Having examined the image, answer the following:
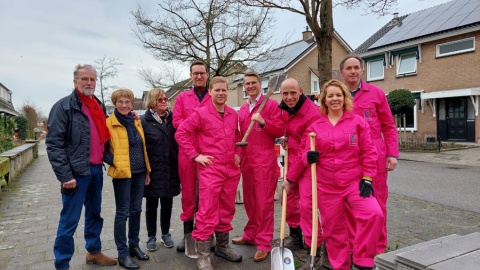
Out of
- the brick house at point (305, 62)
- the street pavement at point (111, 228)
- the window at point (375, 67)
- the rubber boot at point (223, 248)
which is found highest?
the brick house at point (305, 62)

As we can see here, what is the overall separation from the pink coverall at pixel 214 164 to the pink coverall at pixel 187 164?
21 cm

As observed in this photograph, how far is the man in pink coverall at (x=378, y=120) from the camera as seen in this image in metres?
3.65

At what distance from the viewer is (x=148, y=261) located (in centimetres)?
397

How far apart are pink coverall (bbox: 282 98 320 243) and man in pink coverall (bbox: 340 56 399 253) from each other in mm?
466

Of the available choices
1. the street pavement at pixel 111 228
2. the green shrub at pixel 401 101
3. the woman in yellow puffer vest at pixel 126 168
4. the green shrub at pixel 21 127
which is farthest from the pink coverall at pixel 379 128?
the green shrub at pixel 21 127

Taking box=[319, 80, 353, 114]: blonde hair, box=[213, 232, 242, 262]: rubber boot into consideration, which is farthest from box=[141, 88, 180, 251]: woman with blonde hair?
box=[319, 80, 353, 114]: blonde hair

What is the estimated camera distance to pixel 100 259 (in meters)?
3.88

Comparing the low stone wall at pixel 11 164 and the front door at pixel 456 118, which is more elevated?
the front door at pixel 456 118

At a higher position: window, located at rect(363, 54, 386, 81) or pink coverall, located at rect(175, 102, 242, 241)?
window, located at rect(363, 54, 386, 81)

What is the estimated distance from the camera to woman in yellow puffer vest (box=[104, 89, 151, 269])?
372 cm

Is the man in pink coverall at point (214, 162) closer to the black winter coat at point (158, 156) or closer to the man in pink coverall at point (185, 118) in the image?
the man in pink coverall at point (185, 118)

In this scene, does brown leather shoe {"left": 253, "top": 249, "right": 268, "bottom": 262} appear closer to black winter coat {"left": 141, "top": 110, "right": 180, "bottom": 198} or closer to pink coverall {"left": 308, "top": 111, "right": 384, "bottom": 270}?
pink coverall {"left": 308, "top": 111, "right": 384, "bottom": 270}

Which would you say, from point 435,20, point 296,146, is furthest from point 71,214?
point 435,20

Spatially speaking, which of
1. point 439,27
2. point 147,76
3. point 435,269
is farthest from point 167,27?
point 439,27
